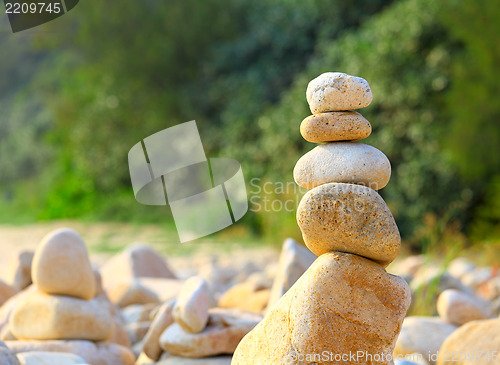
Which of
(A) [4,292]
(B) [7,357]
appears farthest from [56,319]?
(A) [4,292]

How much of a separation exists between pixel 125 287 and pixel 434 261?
3.47m

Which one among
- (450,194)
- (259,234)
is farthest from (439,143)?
(259,234)

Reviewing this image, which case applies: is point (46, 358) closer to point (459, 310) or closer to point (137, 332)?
point (137, 332)

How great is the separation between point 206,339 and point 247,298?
1.63 m

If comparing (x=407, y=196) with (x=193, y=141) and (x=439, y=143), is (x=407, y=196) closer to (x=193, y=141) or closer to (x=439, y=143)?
(x=439, y=143)

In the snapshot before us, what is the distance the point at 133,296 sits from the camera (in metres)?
5.23

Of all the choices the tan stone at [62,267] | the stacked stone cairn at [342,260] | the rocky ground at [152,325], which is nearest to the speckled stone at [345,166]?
the stacked stone cairn at [342,260]

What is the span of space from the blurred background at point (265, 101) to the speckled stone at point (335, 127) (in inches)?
168

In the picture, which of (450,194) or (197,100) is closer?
(450,194)

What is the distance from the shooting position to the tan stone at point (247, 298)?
4.73 meters

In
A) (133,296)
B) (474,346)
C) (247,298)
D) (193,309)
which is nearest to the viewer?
(474,346)

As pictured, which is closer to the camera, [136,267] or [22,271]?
[22,271]

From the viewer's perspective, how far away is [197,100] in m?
13.0

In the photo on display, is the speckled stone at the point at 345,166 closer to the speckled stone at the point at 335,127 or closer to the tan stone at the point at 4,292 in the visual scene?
the speckled stone at the point at 335,127
